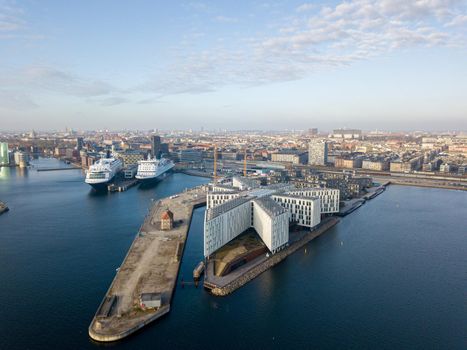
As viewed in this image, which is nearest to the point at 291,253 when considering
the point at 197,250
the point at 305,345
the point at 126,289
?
the point at 197,250

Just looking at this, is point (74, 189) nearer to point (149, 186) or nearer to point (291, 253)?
point (149, 186)

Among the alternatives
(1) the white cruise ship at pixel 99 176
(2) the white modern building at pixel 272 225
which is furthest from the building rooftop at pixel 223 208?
(1) the white cruise ship at pixel 99 176

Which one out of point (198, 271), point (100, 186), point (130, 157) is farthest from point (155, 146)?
point (198, 271)

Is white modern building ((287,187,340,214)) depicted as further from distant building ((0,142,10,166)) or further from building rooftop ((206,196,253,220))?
distant building ((0,142,10,166))

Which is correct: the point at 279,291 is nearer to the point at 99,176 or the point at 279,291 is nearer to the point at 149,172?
the point at 99,176

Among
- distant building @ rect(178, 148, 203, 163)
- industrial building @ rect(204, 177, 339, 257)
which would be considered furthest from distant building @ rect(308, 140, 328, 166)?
industrial building @ rect(204, 177, 339, 257)

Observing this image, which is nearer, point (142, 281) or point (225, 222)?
point (142, 281)
